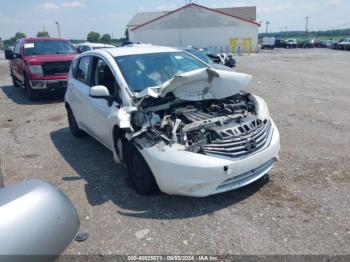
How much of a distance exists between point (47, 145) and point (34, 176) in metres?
1.56

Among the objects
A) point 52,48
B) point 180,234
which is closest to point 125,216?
point 180,234

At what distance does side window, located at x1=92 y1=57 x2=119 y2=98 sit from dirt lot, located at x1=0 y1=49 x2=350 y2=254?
1221 millimetres

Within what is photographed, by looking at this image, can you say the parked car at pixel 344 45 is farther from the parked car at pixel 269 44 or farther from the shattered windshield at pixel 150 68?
the shattered windshield at pixel 150 68

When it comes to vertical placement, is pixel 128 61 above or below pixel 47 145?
above

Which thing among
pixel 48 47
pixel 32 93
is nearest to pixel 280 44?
pixel 48 47

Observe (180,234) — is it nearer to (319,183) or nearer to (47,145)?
(319,183)

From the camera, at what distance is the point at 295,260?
9.61 ft

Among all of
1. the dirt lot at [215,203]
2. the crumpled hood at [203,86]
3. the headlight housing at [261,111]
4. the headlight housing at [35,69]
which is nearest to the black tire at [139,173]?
the dirt lot at [215,203]

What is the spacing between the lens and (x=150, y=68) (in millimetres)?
4895

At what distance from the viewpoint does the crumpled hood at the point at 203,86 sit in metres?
4.25

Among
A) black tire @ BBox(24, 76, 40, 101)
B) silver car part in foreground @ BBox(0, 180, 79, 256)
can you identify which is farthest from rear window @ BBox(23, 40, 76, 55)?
silver car part in foreground @ BBox(0, 180, 79, 256)

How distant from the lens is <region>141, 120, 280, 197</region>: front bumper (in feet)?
11.8

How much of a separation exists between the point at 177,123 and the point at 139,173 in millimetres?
824

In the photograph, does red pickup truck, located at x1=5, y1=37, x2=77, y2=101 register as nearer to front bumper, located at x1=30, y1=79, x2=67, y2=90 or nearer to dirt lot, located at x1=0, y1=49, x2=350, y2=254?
front bumper, located at x1=30, y1=79, x2=67, y2=90
